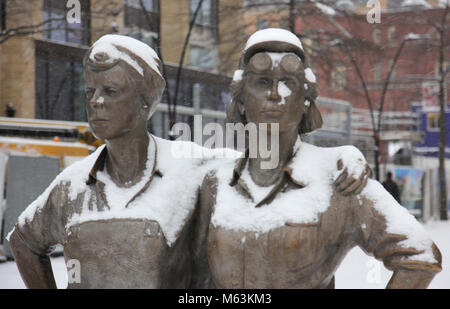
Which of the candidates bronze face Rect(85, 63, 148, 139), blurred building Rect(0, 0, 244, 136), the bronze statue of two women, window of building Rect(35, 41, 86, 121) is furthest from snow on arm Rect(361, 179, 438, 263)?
window of building Rect(35, 41, 86, 121)

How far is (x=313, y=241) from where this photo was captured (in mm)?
2471

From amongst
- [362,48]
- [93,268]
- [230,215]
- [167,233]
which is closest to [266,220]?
[230,215]

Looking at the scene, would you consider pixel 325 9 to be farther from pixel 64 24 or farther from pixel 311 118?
pixel 311 118

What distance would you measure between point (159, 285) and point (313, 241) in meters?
0.65

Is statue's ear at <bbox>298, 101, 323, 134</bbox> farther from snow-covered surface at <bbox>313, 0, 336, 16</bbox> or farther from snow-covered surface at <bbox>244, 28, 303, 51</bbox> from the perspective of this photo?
snow-covered surface at <bbox>313, 0, 336, 16</bbox>

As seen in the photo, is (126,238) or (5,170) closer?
(126,238)

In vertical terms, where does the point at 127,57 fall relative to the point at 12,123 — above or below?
above

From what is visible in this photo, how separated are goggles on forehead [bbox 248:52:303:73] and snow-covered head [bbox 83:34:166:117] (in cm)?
47

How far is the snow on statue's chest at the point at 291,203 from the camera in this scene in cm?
249

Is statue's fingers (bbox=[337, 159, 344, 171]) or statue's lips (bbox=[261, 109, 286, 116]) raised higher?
statue's lips (bbox=[261, 109, 286, 116])

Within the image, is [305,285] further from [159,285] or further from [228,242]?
[159,285]

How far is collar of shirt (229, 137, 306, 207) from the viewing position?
256 cm
